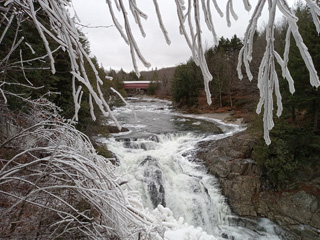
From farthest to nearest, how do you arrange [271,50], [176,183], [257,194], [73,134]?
[176,183], [257,194], [73,134], [271,50]

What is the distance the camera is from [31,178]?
1.99 metres

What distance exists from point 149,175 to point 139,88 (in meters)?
49.8

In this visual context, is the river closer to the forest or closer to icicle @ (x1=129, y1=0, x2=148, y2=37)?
the forest

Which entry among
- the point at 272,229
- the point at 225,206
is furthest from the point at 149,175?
the point at 272,229

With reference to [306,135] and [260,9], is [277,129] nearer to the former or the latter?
[306,135]

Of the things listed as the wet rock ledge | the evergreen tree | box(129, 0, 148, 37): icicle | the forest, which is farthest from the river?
the evergreen tree

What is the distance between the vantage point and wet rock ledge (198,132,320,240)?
7.01 metres

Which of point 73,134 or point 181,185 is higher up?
point 73,134

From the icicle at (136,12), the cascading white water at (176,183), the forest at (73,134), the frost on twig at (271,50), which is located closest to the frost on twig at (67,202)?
the forest at (73,134)

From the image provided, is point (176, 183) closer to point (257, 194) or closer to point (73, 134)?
point (257, 194)

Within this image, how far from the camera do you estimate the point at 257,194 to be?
26.6 feet

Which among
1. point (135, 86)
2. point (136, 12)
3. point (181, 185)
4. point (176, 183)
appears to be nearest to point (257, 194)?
point (181, 185)

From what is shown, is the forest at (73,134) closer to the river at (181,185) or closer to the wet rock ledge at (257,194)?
the wet rock ledge at (257,194)

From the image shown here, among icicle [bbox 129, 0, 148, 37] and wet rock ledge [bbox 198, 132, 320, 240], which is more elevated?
icicle [bbox 129, 0, 148, 37]
